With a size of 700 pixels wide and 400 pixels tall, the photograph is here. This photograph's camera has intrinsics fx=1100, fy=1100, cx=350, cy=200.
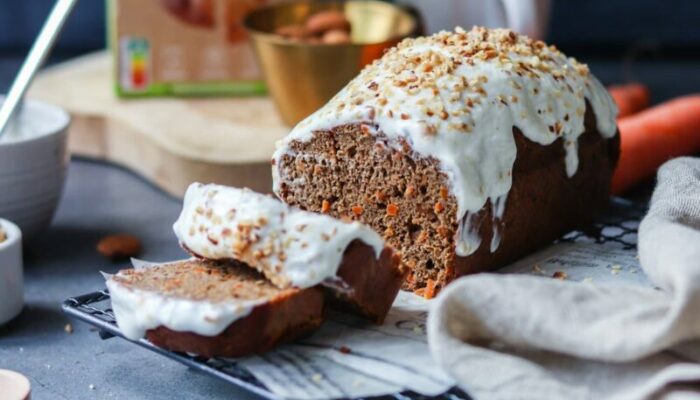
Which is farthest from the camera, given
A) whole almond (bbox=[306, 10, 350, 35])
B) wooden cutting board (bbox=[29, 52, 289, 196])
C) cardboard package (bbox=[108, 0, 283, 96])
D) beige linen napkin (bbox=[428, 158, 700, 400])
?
cardboard package (bbox=[108, 0, 283, 96])

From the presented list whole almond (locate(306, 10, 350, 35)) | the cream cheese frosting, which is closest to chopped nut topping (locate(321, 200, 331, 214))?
the cream cheese frosting

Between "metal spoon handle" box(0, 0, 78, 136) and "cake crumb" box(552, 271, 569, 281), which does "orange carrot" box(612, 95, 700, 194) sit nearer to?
"cake crumb" box(552, 271, 569, 281)

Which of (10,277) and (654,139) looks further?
(654,139)

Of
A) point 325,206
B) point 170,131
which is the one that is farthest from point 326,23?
point 325,206

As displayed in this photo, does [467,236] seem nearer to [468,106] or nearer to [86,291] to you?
[468,106]

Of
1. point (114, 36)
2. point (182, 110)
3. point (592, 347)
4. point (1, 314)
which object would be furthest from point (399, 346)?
point (114, 36)

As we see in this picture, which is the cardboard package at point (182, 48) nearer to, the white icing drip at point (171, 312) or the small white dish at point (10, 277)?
the small white dish at point (10, 277)

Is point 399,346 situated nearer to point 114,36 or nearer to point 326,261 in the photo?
point 326,261

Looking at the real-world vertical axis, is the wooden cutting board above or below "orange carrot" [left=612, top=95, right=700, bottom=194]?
below
